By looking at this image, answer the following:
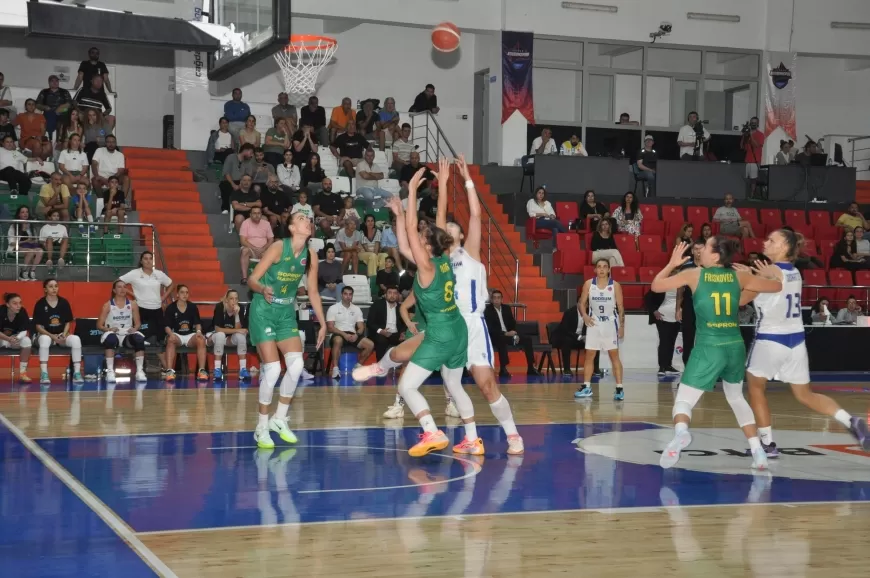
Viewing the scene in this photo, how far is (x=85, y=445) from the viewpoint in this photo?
8727 mm

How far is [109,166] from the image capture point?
19.1m

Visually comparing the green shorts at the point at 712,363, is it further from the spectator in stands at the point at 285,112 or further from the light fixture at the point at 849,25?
the light fixture at the point at 849,25

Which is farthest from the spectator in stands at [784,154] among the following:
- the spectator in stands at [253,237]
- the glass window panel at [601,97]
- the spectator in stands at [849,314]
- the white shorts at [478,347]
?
the white shorts at [478,347]

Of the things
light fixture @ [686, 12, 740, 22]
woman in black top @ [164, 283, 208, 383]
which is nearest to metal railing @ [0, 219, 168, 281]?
woman in black top @ [164, 283, 208, 383]

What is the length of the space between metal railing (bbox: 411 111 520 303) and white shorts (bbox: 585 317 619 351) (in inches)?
200

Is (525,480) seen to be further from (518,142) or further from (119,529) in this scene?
(518,142)

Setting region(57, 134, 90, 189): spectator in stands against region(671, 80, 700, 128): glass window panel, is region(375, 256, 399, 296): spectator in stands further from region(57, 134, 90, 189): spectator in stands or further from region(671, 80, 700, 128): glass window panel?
region(671, 80, 700, 128): glass window panel

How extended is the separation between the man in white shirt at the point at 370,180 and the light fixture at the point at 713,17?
9127mm

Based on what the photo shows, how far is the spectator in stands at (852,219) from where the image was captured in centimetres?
2244

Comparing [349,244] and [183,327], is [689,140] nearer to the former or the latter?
[349,244]

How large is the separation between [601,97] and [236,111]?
10.3 metres

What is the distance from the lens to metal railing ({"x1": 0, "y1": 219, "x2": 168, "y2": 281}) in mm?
16500

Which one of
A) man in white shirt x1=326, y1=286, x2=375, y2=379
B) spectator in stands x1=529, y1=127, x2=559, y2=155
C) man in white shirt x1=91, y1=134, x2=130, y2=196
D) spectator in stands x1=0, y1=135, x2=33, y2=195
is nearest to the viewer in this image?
man in white shirt x1=326, y1=286, x2=375, y2=379

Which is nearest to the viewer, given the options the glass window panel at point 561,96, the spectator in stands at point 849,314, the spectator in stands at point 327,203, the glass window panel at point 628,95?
the spectator in stands at point 849,314
